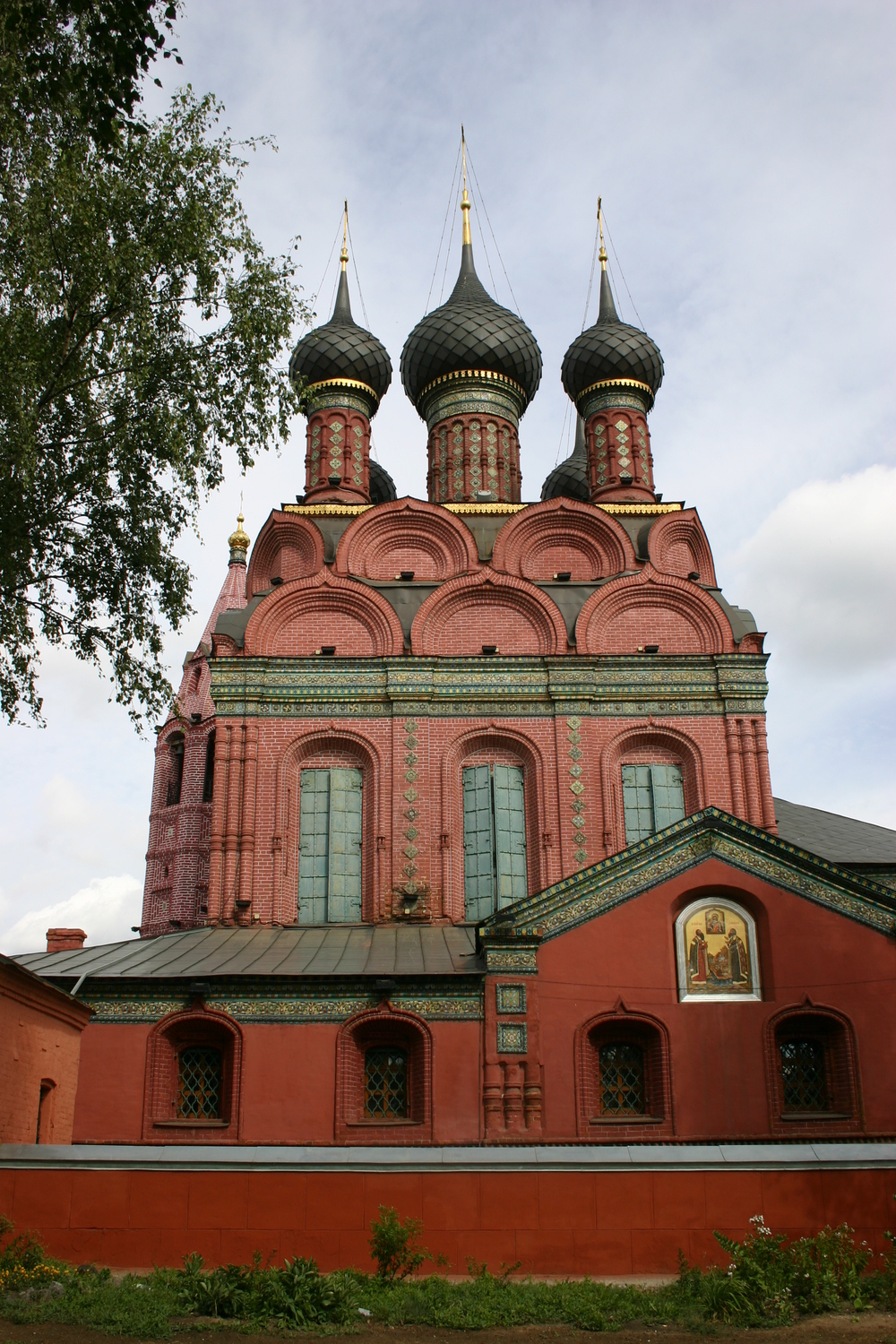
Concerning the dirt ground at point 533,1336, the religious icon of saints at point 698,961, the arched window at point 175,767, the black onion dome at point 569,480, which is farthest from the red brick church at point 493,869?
the black onion dome at point 569,480

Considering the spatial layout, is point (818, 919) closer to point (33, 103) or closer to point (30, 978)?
point (30, 978)

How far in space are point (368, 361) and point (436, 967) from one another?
11.1 meters

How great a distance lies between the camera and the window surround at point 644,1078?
11922 millimetres

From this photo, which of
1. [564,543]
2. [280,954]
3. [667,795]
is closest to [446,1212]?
[280,954]

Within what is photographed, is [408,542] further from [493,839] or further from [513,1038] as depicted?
[513,1038]

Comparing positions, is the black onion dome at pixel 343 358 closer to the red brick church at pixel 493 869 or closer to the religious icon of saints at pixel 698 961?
the red brick church at pixel 493 869

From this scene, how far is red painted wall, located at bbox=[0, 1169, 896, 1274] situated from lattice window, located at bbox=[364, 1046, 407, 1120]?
346 centimetres

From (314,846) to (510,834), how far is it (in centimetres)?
241

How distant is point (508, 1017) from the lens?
476 inches

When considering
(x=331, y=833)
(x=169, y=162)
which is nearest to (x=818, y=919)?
(x=331, y=833)

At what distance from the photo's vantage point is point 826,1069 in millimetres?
12211

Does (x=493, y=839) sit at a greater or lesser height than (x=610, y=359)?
lesser

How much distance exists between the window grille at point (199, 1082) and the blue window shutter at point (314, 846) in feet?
7.92

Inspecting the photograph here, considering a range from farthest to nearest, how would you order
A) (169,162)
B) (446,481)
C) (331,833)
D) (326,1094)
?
(446,481) → (331,833) → (326,1094) → (169,162)
